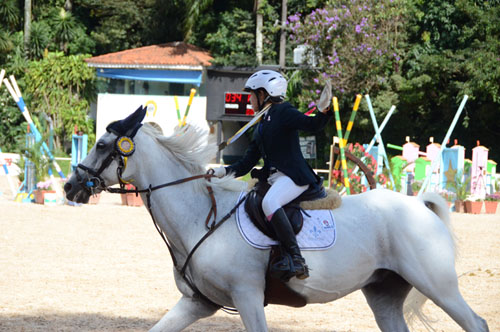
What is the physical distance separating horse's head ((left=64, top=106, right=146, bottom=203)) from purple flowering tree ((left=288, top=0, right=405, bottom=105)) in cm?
2502

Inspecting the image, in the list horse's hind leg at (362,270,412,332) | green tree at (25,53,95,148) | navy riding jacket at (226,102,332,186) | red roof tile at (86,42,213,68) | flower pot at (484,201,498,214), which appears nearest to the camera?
navy riding jacket at (226,102,332,186)

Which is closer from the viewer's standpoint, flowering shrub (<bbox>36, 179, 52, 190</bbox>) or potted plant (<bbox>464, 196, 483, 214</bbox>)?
flowering shrub (<bbox>36, 179, 52, 190</bbox>)

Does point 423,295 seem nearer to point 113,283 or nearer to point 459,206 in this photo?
point 113,283

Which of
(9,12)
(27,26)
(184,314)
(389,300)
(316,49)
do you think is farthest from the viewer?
(9,12)

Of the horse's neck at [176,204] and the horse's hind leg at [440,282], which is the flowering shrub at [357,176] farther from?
the horse's neck at [176,204]

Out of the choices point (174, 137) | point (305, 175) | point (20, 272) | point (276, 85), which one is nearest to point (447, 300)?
point (305, 175)

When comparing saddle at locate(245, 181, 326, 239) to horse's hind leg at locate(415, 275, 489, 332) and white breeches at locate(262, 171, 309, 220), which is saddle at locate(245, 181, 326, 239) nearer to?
white breeches at locate(262, 171, 309, 220)

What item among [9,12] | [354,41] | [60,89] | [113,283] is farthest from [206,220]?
[9,12]

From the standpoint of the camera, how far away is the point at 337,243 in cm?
486

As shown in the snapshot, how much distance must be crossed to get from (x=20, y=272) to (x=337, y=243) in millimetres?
5567

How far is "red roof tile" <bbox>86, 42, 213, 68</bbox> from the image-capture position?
1400 inches

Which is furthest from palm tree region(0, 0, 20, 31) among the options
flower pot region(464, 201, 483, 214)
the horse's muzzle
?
the horse's muzzle

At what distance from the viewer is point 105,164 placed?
4.74 m

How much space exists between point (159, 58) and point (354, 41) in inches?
445
